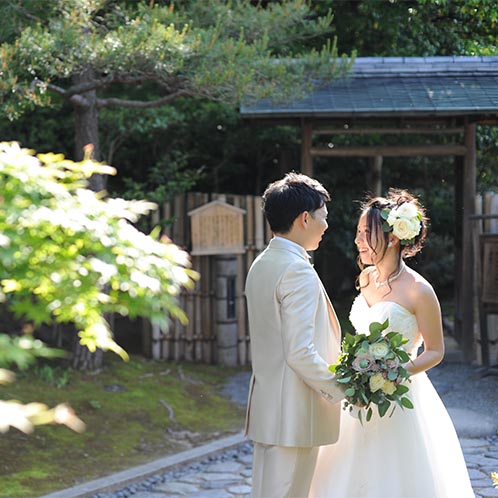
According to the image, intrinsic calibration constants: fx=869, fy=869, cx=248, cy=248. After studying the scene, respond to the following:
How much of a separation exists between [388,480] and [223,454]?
3.13 meters

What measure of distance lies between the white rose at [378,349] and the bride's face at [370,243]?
0.60 meters

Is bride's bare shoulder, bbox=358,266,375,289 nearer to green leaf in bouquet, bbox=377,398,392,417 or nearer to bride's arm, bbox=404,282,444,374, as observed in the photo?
bride's arm, bbox=404,282,444,374

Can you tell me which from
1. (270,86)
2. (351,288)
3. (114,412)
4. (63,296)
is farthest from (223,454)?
(351,288)

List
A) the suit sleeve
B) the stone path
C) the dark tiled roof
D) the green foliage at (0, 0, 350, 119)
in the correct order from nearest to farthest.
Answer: the suit sleeve < the stone path < the green foliage at (0, 0, 350, 119) < the dark tiled roof

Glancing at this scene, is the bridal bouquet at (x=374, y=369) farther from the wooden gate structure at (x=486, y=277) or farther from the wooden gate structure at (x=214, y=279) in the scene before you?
the wooden gate structure at (x=214, y=279)

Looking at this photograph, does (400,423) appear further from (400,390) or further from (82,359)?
(82,359)

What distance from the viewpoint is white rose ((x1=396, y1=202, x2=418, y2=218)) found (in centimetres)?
401

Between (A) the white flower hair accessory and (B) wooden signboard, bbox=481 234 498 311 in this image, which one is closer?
(A) the white flower hair accessory

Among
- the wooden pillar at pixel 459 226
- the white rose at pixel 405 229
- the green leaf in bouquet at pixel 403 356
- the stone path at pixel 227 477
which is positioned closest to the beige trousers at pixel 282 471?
the green leaf in bouquet at pixel 403 356

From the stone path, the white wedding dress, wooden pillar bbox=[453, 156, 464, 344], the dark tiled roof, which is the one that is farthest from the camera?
wooden pillar bbox=[453, 156, 464, 344]

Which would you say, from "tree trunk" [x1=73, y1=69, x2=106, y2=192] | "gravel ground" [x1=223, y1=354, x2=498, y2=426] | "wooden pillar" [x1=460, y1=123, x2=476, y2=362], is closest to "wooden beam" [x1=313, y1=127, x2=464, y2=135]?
"wooden pillar" [x1=460, y1=123, x2=476, y2=362]

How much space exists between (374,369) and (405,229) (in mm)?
732

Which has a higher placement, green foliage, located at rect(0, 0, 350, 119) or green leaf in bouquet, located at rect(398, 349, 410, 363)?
green foliage, located at rect(0, 0, 350, 119)

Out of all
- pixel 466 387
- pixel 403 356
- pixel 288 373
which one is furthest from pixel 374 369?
pixel 466 387
